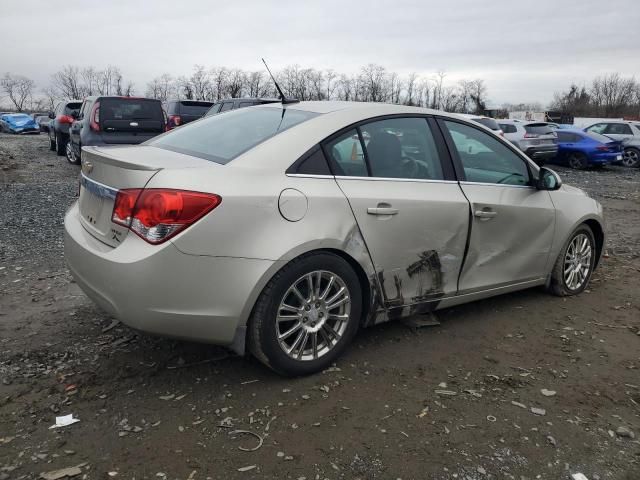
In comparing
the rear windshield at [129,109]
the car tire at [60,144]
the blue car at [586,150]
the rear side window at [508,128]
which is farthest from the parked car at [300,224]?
the blue car at [586,150]

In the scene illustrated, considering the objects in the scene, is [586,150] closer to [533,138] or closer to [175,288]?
[533,138]

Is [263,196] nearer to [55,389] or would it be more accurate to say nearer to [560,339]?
[55,389]

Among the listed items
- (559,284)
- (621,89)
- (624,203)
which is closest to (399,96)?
(621,89)

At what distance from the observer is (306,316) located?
3141 millimetres

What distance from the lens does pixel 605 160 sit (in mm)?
17953

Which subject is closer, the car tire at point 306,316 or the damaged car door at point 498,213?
the car tire at point 306,316

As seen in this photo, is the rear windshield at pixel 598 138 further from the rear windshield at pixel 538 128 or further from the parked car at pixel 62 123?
the parked car at pixel 62 123

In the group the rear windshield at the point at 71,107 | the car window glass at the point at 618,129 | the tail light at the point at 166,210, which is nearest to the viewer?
the tail light at the point at 166,210

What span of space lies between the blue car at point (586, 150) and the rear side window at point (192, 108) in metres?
11.9

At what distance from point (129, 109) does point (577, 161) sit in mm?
14342

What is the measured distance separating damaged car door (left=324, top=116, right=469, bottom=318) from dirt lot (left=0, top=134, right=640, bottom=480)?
0.49 meters

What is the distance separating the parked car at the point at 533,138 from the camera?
17.3 metres

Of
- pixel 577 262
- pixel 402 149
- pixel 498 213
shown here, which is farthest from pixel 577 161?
pixel 402 149

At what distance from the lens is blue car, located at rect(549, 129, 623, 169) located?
59.0 ft
